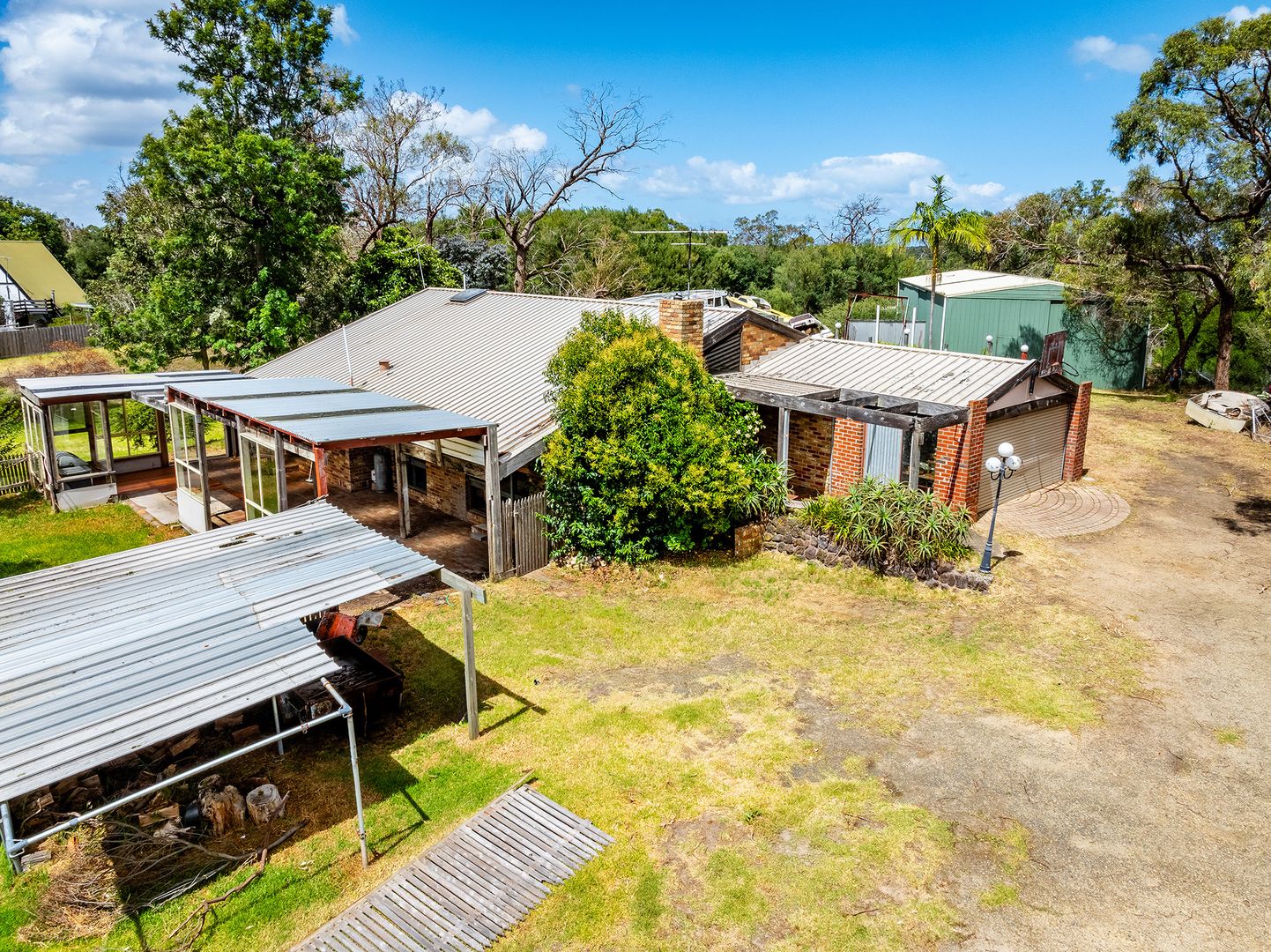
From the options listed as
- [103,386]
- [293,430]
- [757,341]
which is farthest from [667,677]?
[103,386]

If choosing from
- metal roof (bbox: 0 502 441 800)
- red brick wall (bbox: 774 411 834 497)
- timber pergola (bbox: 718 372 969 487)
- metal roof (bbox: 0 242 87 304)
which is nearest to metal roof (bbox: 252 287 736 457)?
timber pergola (bbox: 718 372 969 487)

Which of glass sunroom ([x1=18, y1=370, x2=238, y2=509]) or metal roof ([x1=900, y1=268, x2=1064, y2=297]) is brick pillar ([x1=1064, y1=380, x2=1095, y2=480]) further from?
glass sunroom ([x1=18, y1=370, x2=238, y2=509])

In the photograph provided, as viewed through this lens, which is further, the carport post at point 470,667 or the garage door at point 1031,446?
the garage door at point 1031,446

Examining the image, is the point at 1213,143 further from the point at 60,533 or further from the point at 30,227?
the point at 30,227

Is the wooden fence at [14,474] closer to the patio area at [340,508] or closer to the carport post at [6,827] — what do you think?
the patio area at [340,508]

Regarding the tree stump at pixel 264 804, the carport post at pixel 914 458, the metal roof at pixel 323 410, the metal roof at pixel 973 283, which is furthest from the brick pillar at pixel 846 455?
the metal roof at pixel 973 283

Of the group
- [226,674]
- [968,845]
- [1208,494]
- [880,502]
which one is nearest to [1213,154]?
[1208,494]

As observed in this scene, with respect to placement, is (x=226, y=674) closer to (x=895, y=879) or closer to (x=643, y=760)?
(x=643, y=760)

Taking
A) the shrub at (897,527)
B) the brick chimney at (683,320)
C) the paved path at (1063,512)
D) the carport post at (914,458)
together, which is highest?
the brick chimney at (683,320)
